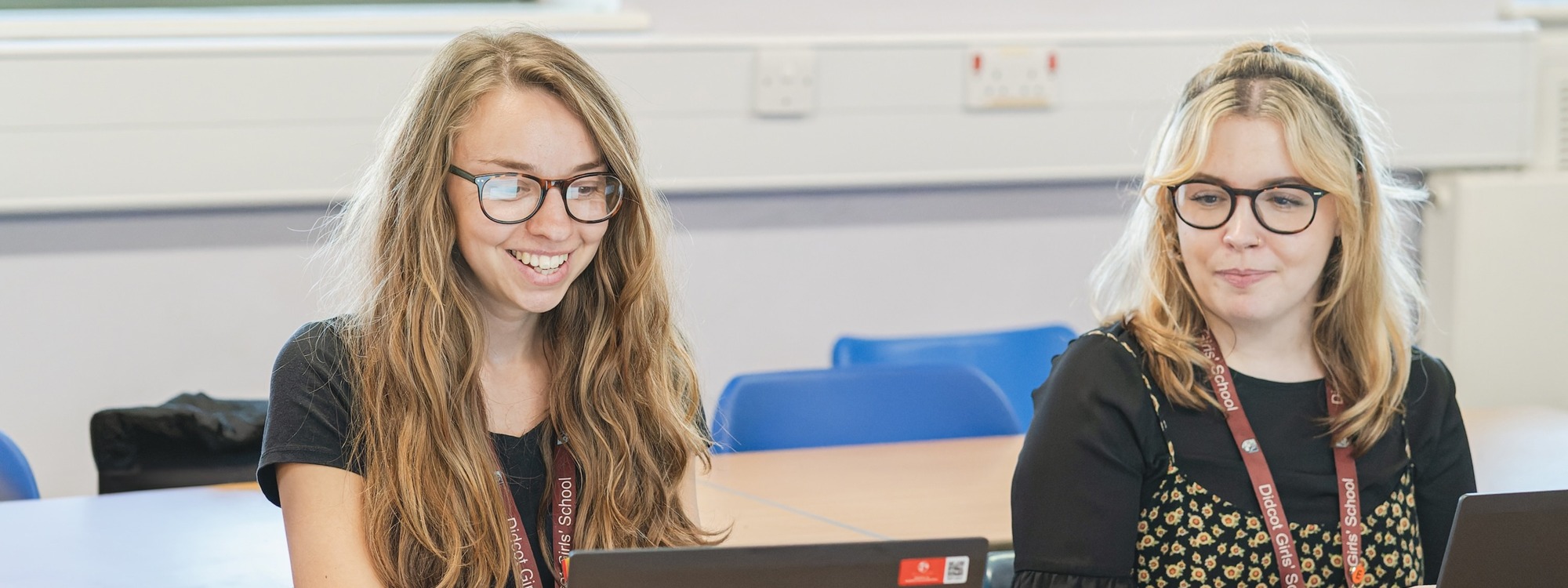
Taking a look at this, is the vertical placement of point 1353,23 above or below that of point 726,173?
above

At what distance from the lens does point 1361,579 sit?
70.2 inches

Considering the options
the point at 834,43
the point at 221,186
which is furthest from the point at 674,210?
the point at 221,186

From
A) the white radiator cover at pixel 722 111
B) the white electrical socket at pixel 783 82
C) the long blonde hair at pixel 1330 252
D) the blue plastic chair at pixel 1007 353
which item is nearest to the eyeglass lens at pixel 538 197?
the long blonde hair at pixel 1330 252

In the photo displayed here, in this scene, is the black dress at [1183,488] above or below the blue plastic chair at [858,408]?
above

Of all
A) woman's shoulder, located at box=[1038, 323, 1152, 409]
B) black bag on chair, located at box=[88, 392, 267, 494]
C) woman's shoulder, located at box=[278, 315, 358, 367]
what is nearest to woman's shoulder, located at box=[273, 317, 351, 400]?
woman's shoulder, located at box=[278, 315, 358, 367]

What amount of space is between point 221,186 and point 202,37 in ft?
1.18

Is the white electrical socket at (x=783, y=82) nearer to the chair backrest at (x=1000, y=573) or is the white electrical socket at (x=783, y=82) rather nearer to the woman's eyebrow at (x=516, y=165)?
the chair backrest at (x=1000, y=573)

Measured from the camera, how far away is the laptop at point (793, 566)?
1.08 metres

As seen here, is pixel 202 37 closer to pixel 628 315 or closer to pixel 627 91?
pixel 627 91

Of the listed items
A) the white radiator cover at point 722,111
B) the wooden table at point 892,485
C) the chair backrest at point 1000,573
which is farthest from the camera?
the white radiator cover at point 722,111

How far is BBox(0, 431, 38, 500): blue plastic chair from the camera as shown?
2379 millimetres

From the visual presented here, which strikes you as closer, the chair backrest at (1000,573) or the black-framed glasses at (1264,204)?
the black-framed glasses at (1264,204)

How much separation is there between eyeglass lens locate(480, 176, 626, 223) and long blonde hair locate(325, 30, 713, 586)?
0.08 feet

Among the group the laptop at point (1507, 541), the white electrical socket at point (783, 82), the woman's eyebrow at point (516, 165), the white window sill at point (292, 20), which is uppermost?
the white window sill at point (292, 20)
